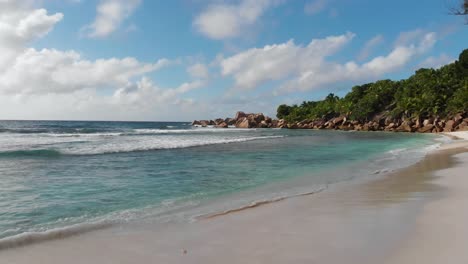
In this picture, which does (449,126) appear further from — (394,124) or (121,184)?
(121,184)

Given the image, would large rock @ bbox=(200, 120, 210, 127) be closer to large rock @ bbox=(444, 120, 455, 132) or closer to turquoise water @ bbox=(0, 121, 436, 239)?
large rock @ bbox=(444, 120, 455, 132)

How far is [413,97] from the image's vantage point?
6431 cm

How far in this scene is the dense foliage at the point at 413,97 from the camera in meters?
57.4

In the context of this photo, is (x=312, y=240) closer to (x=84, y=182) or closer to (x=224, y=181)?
(x=224, y=181)

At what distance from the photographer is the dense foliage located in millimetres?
57406

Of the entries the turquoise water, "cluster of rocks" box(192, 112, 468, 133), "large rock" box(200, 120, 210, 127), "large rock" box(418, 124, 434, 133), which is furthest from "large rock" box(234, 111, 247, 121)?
the turquoise water

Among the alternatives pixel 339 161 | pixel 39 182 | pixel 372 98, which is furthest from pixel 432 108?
pixel 39 182

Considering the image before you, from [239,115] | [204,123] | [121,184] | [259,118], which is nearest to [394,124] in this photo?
[259,118]

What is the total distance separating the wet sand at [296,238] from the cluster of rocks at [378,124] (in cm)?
4916

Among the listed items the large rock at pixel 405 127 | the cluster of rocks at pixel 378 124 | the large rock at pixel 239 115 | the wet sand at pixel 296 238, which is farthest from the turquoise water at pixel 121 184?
the large rock at pixel 239 115

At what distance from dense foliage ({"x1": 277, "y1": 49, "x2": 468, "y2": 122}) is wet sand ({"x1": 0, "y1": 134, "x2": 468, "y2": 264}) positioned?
5404 cm

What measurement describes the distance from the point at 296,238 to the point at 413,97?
6765cm

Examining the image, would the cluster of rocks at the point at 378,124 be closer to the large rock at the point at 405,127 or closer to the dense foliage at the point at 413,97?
the large rock at the point at 405,127

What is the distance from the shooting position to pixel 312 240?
16.7ft
